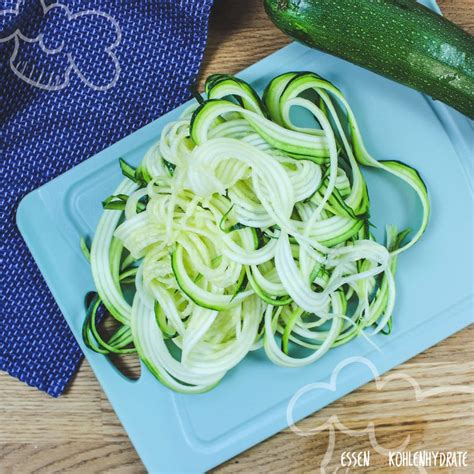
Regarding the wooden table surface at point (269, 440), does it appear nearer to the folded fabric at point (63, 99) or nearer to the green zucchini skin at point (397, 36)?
Result: the folded fabric at point (63, 99)

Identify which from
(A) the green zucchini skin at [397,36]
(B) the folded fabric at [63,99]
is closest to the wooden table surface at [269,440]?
(B) the folded fabric at [63,99]

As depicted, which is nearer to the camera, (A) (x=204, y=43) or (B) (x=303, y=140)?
(B) (x=303, y=140)

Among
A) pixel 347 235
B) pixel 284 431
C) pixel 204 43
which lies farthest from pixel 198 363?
pixel 204 43

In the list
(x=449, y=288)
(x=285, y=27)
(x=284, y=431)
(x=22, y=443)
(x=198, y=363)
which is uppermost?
(x=285, y=27)

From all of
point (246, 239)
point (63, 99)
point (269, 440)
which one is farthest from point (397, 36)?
Answer: point (269, 440)

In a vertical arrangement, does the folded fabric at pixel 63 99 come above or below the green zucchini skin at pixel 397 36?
below

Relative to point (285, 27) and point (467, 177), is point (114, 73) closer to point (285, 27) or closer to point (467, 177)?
point (285, 27)
